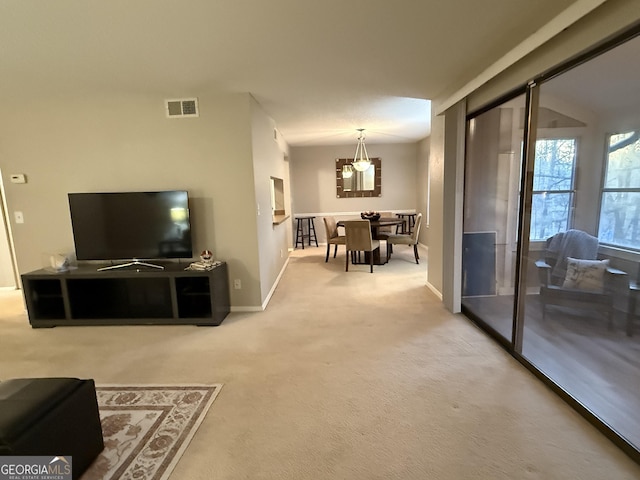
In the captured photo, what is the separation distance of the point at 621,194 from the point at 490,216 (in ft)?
5.10

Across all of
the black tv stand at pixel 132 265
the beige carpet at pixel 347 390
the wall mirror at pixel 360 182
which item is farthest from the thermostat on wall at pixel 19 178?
the wall mirror at pixel 360 182

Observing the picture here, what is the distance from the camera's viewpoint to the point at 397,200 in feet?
25.4

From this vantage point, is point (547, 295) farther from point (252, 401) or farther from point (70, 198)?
point (70, 198)

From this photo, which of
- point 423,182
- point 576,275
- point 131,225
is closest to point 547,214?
point 576,275

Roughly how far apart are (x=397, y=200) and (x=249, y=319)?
5.27 meters

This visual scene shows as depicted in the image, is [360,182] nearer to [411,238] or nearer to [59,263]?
[411,238]

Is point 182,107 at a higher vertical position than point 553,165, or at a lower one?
higher

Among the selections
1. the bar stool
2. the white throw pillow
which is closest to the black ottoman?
the white throw pillow

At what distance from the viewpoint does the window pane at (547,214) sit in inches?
92.2

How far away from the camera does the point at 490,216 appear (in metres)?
3.47

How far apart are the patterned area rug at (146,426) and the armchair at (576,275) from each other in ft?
8.51

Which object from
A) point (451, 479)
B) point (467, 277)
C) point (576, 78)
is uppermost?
point (576, 78)

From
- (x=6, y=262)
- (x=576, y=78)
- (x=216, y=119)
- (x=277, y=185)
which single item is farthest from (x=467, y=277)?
(x=6, y=262)

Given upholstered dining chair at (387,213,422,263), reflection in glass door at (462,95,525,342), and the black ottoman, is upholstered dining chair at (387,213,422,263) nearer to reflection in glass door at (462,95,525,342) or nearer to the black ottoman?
reflection in glass door at (462,95,525,342)
